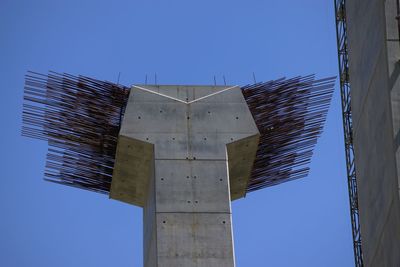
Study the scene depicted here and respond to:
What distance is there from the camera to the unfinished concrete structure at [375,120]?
24.4 meters

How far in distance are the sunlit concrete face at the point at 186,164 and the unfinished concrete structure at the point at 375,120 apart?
2.90 m

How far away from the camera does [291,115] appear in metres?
32.4

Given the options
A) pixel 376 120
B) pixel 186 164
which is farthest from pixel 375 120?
pixel 186 164

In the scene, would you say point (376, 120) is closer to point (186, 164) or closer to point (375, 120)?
point (375, 120)

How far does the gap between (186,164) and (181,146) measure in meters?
0.43

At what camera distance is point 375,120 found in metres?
25.8

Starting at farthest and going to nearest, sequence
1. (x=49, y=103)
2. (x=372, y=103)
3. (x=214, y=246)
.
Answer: (x=49, y=103) < (x=214, y=246) < (x=372, y=103)

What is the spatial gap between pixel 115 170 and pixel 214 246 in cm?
321

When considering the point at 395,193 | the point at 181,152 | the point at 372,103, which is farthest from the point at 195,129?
the point at 395,193

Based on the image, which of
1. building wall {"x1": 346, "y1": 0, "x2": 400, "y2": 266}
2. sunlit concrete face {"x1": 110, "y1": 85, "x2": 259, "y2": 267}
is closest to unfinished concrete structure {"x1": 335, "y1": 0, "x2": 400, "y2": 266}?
building wall {"x1": 346, "y1": 0, "x2": 400, "y2": 266}

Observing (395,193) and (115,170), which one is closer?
(395,193)

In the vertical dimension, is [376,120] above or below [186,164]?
below

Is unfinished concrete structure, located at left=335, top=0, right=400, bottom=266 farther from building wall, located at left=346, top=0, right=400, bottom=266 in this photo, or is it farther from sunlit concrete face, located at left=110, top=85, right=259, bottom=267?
sunlit concrete face, located at left=110, top=85, right=259, bottom=267

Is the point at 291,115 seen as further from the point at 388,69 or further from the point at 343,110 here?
the point at 388,69
